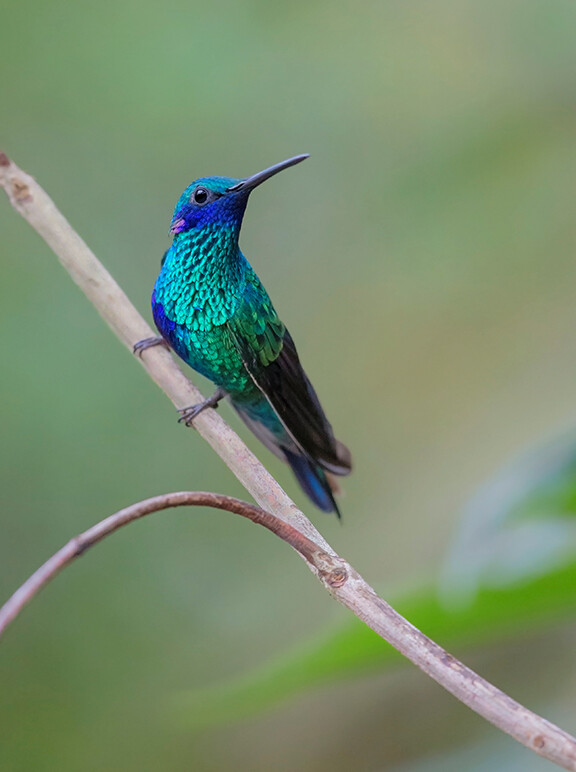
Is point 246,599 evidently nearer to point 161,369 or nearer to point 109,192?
point 109,192

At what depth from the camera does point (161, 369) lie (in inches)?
50.0

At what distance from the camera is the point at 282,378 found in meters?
1.30

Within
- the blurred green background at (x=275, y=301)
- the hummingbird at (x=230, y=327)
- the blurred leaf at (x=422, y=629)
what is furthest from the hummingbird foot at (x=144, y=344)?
the blurred green background at (x=275, y=301)

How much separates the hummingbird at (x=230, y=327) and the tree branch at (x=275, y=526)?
48 mm

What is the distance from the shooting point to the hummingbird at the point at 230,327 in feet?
4.04

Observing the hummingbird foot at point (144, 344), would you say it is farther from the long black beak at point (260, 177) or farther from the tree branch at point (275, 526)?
the long black beak at point (260, 177)

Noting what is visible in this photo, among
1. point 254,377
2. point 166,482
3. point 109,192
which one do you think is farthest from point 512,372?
point 254,377

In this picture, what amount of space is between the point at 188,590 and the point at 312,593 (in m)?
0.47

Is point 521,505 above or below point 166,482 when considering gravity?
above

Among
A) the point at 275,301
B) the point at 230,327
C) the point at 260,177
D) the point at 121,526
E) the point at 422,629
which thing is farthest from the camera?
the point at 275,301

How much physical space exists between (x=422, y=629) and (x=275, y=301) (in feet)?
7.15

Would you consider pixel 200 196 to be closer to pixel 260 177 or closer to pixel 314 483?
pixel 260 177

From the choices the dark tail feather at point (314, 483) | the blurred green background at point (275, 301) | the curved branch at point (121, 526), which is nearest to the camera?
the curved branch at point (121, 526)

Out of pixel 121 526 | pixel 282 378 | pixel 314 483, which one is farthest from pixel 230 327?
pixel 121 526
